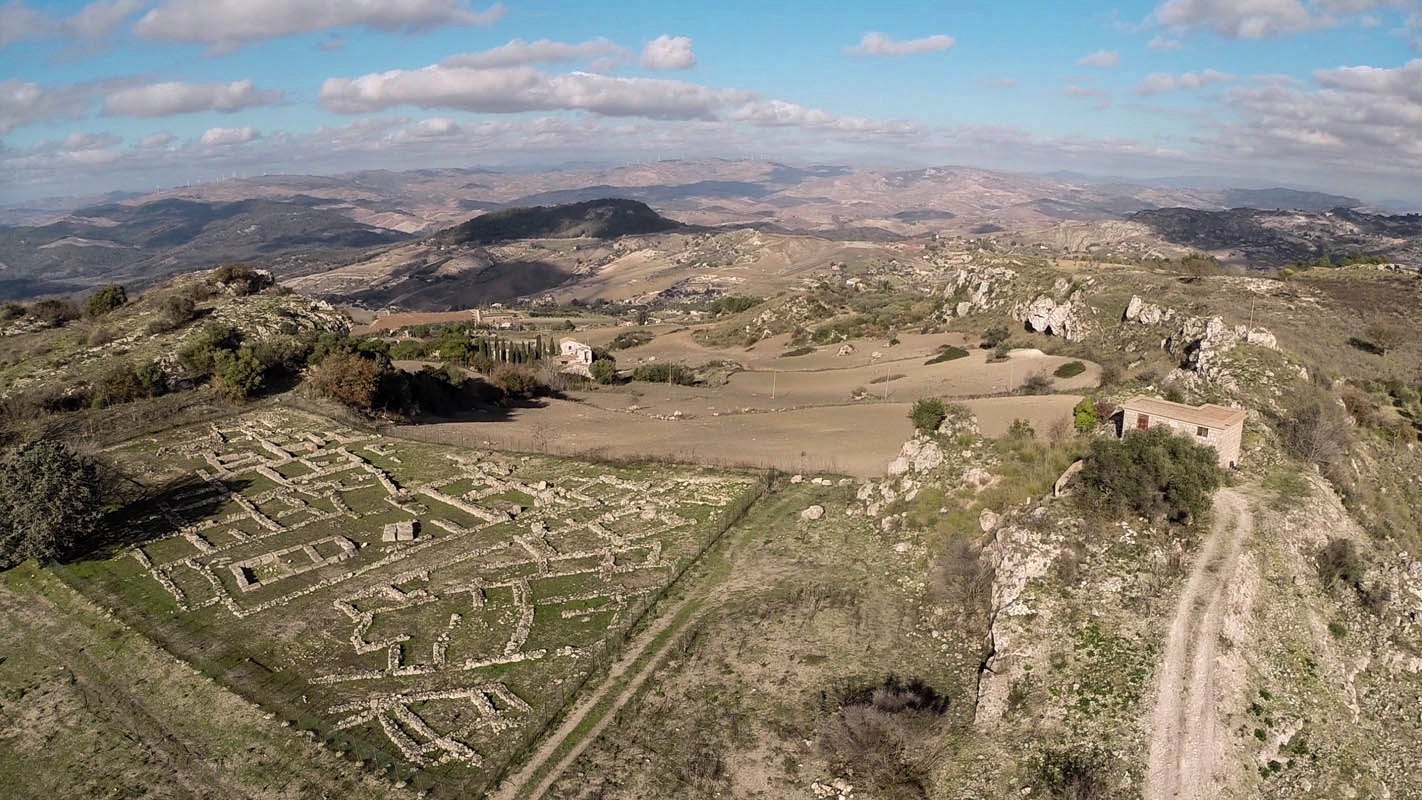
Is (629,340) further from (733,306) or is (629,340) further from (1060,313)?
(1060,313)

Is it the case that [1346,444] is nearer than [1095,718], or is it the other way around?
[1095,718]

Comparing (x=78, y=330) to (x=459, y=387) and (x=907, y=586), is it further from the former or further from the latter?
(x=907, y=586)

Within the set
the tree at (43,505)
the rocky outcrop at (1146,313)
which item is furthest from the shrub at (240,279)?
the rocky outcrop at (1146,313)

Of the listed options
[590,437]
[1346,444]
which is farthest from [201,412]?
[1346,444]

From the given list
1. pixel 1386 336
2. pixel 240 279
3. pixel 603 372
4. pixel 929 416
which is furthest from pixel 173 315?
pixel 1386 336

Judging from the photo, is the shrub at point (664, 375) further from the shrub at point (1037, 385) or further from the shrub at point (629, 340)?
the shrub at point (1037, 385)

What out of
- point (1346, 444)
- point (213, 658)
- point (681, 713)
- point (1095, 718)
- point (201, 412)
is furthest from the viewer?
point (201, 412)
